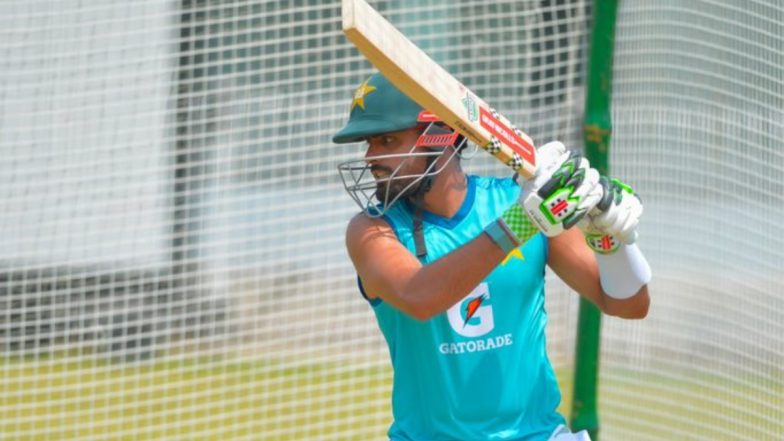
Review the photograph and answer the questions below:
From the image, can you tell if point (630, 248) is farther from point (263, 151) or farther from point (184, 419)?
point (184, 419)

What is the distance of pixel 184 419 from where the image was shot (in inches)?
226

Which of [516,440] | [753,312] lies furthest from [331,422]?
[516,440]

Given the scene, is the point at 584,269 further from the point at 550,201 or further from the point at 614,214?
the point at 550,201

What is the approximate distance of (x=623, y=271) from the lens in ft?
10.8

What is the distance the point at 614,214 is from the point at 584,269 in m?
0.44

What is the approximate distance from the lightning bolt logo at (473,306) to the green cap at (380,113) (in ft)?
1.50

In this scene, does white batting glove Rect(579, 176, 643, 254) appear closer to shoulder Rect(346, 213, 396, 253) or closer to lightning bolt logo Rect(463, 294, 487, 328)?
lightning bolt logo Rect(463, 294, 487, 328)

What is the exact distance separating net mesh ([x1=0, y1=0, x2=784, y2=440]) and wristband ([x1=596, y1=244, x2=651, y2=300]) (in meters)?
1.61

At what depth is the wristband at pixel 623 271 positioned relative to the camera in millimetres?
3262

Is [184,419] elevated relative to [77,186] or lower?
lower

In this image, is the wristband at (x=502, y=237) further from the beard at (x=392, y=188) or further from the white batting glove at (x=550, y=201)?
the beard at (x=392, y=188)

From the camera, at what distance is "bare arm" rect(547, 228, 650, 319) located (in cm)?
339

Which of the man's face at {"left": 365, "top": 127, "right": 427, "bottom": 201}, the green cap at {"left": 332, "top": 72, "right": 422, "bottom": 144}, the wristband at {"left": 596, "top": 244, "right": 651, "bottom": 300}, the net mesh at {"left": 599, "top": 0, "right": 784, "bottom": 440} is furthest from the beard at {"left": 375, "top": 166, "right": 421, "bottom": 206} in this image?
the net mesh at {"left": 599, "top": 0, "right": 784, "bottom": 440}

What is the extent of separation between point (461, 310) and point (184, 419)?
2745mm
